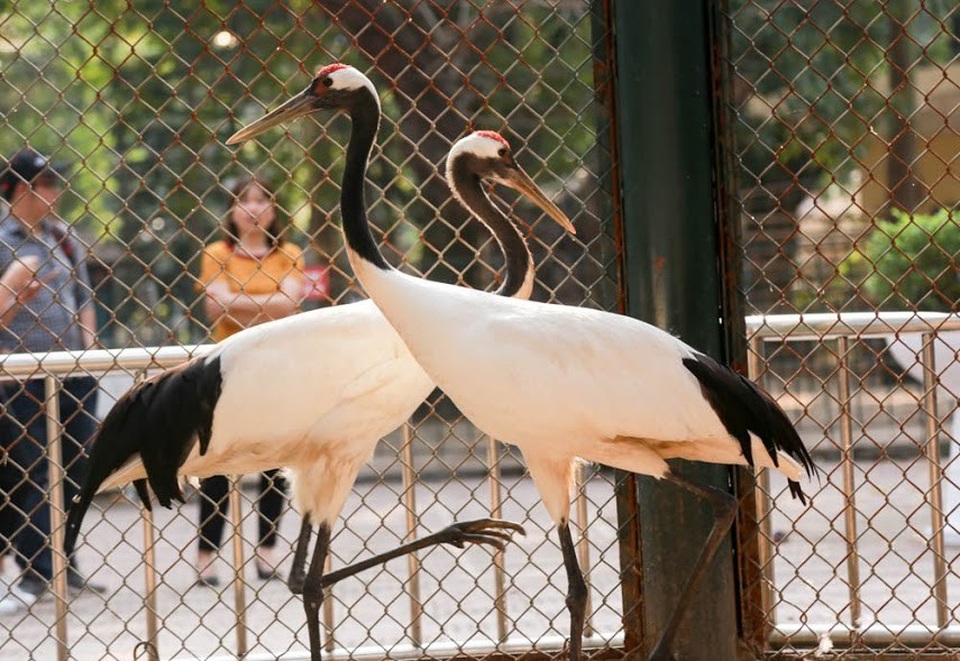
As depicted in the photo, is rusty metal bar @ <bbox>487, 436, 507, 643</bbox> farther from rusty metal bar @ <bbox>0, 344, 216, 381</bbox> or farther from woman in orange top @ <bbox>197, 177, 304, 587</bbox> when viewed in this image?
woman in orange top @ <bbox>197, 177, 304, 587</bbox>

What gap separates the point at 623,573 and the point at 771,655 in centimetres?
52

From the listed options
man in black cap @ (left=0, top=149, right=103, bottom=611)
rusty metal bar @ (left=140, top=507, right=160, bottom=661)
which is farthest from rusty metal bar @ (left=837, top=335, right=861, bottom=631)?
man in black cap @ (left=0, top=149, right=103, bottom=611)

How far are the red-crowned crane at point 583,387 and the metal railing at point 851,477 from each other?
640 mm

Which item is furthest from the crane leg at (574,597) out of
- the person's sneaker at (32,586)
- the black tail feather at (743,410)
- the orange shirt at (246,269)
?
the person's sneaker at (32,586)

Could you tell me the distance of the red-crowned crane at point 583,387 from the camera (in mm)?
3572

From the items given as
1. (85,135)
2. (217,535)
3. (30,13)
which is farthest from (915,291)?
(85,135)

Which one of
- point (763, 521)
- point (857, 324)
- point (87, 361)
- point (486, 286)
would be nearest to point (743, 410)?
point (763, 521)

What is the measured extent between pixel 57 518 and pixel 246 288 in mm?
2002

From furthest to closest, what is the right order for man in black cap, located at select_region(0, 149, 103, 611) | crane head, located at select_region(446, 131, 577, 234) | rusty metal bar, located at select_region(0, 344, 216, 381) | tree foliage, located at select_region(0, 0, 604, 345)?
tree foliage, located at select_region(0, 0, 604, 345) → man in black cap, located at select_region(0, 149, 103, 611) → rusty metal bar, located at select_region(0, 344, 216, 381) → crane head, located at select_region(446, 131, 577, 234)

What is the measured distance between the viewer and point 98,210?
819 inches

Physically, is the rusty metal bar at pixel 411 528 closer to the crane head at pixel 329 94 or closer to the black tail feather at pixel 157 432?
the black tail feather at pixel 157 432

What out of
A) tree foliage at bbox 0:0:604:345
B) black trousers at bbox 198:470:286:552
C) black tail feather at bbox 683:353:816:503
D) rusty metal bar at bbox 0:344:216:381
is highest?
tree foliage at bbox 0:0:604:345

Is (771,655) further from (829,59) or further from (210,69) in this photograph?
(210,69)

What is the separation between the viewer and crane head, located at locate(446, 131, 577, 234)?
4426 mm
